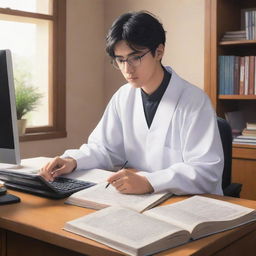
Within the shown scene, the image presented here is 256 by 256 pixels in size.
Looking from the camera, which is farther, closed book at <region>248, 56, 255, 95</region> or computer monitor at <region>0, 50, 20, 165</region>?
closed book at <region>248, 56, 255, 95</region>

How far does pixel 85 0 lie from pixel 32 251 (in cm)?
291

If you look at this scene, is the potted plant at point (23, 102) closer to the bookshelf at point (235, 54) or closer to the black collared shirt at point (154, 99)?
the bookshelf at point (235, 54)

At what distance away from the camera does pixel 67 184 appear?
1642 millimetres

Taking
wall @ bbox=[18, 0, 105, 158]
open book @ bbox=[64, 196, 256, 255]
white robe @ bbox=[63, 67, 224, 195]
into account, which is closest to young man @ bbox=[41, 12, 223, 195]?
white robe @ bbox=[63, 67, 224, 195]

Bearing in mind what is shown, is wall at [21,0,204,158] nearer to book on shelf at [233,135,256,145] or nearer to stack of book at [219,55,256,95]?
stack of book at [219,55,256,95]

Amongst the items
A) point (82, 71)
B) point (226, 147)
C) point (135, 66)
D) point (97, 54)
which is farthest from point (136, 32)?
point (97, 54)

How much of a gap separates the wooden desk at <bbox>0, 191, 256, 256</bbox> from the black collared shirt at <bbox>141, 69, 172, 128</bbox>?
568mm

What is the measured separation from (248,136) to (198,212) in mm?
1853

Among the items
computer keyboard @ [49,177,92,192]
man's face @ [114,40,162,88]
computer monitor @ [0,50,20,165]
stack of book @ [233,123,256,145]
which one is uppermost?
man's face @ [114,40,162,88]

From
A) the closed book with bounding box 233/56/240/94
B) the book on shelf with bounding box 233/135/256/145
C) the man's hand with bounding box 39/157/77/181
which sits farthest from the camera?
the closed book with bounding box 233/56/240/94

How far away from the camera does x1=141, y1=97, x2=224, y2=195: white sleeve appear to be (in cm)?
155

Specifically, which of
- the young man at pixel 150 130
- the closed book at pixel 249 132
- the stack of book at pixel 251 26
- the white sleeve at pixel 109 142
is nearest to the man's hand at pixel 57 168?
the young man at pixel 150 130

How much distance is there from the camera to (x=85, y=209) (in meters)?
1.40

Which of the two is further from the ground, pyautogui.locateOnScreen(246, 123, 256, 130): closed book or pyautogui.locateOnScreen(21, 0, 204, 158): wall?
pyautogui.locateOnScreen(21, 0, 204, 158): wall
